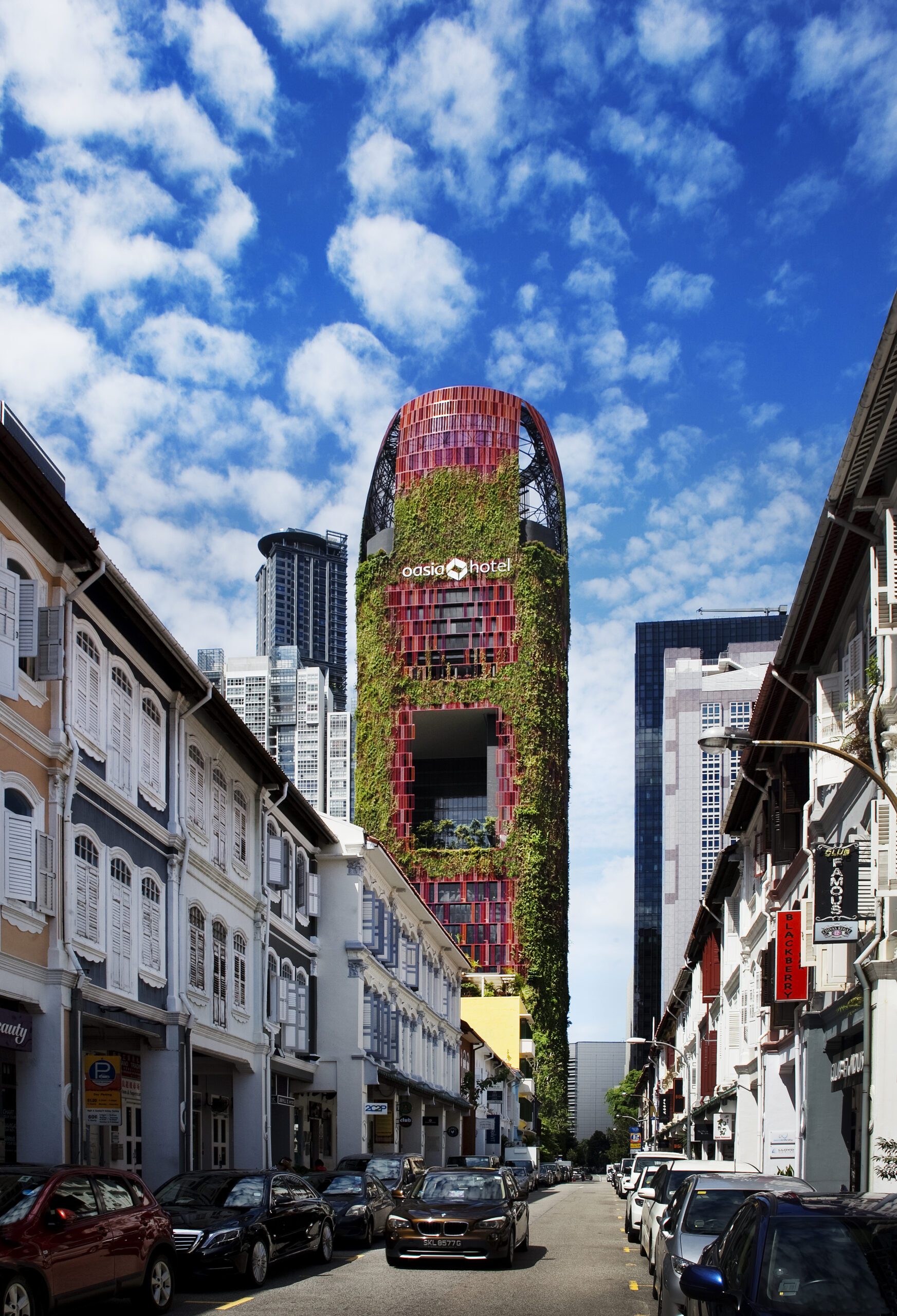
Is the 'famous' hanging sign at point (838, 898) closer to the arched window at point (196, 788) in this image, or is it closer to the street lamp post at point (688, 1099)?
the arched window at point (196, 788)

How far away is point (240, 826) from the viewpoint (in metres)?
32.8

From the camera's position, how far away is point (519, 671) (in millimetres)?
99312

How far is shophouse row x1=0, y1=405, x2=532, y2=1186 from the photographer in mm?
20031

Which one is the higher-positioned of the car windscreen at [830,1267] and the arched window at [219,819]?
the arched window at [219,819]

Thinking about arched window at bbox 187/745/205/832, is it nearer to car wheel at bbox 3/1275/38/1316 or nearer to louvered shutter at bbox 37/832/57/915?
louvered shutter at bbox 37/832/57/915

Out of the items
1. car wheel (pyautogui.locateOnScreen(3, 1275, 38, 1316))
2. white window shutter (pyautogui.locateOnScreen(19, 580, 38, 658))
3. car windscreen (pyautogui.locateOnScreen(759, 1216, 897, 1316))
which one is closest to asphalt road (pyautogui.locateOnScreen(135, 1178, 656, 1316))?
car wheel (pyautogui.locateOnScreen(3, 1275, 38, 1316))

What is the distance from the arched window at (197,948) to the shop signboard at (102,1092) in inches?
278

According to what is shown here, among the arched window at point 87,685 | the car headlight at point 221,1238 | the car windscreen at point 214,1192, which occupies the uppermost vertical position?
the arched window at point 87,685

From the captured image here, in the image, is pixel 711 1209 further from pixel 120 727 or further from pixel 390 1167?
pixel 390 1167

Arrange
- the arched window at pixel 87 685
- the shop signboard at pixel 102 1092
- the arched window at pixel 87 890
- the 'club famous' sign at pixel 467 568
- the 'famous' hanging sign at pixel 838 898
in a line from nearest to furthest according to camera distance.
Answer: the shop signboard at pixel 102 1092 → the arched window at pixel 87 890 → the arched window at pixel 87 685 → the 'famous' hanging sign at pixel 838 898 → the 'club famous' sign at pixel 467 568

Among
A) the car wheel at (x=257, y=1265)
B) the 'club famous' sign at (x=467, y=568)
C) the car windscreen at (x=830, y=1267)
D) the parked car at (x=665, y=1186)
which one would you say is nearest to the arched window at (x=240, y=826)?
the parked car at (x=665, y=1186)

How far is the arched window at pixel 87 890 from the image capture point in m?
21.9

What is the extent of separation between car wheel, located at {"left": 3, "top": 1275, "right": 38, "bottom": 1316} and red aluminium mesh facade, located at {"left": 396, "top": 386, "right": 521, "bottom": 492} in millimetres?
92004

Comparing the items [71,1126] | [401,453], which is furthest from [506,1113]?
[71,1126]
